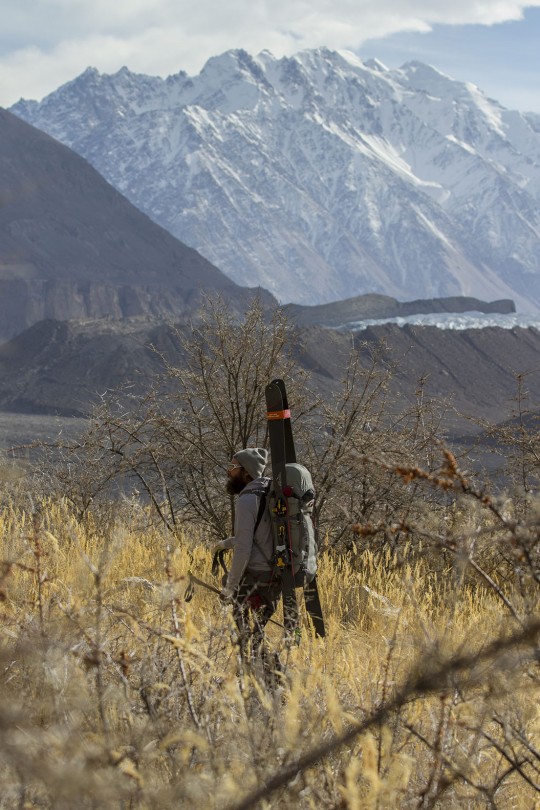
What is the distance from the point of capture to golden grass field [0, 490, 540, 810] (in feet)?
5.12

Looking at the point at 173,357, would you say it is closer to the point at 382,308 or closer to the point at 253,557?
the point at 382,308

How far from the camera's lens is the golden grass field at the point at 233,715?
156 cm

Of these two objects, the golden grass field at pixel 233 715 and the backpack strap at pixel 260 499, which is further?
the backpack strap at pixel 260 499

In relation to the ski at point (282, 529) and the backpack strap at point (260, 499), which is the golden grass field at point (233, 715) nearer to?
the ski at point (282, 529)

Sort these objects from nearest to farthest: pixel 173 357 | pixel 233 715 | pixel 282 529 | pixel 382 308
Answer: pixel 233 715
pixel 282 529
pixel 173 357
pixel 382 308

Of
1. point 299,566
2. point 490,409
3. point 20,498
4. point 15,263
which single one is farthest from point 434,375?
point 15,263

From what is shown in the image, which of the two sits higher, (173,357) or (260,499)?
(173,357)

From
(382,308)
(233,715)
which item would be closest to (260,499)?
(233,715)

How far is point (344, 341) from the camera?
226 feet

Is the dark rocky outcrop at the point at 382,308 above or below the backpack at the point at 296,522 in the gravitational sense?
above

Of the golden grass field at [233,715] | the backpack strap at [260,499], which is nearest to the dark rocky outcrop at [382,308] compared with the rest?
the backpack strap at [260,499]

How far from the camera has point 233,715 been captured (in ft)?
10.1

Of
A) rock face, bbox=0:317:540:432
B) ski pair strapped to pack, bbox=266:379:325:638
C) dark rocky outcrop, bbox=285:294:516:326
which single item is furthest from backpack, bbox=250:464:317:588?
dark rocky outcrop, bbox=285:294:516:326

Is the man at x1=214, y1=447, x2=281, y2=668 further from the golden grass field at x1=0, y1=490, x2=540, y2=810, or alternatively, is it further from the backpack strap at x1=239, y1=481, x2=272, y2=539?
the golden grass field at x1=0, y1=490, x2=540, y2=810
